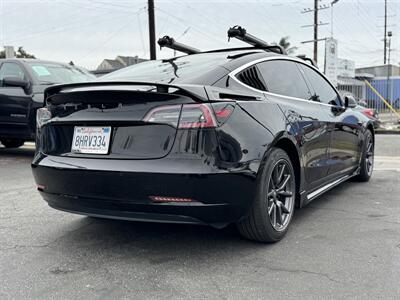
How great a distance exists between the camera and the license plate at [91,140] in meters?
3.16

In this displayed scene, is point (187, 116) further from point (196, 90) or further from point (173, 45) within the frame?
point (173, 45)

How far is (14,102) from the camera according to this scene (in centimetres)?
761

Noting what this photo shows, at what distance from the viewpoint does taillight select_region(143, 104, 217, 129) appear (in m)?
2.95

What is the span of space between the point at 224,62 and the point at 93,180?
1.40 metres

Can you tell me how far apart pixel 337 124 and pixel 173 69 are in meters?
1.98

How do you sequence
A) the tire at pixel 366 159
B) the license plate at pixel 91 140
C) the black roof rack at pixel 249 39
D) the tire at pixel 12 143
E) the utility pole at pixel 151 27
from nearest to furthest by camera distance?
the license plate at pixel 91 140, the black roof rack at pixel 249 39, the tire at pixel 366 159, the tire at pixel 12 143, the utility pole at pixel 151 27

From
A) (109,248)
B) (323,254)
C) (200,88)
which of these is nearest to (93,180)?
(109,248)

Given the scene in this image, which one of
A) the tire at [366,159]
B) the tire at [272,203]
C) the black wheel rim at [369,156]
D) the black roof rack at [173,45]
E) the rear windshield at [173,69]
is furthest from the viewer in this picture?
the black wheel rim at [369,156]

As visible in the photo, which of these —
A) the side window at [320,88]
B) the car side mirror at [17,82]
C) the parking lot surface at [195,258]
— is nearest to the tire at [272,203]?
the parking lot surface at [195,258]

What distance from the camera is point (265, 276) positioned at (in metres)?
2.95

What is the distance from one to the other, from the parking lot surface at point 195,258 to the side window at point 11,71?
12.2ft

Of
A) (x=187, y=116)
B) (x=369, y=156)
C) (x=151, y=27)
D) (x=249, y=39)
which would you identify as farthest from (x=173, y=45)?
(x=151, y=27)

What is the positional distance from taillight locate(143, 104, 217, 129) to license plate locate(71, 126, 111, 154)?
0.40 metres

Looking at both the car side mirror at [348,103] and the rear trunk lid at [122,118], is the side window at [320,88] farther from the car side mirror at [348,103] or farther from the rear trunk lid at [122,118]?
the rear trunk lid at [122,118]
